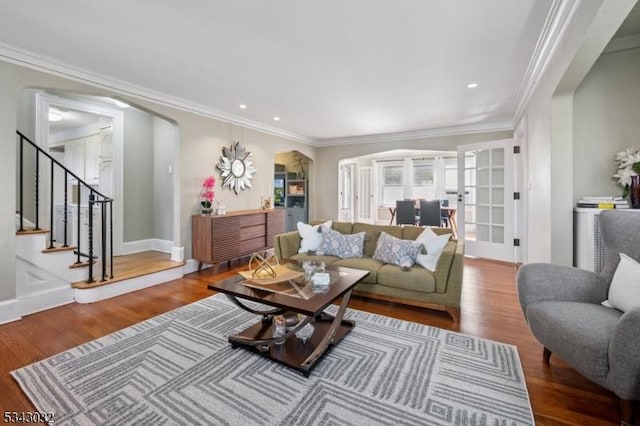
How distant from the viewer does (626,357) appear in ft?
4.16

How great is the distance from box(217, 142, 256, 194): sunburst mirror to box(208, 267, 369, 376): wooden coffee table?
9.54ft

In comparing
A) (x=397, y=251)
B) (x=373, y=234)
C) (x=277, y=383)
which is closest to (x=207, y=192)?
(x=373, y=234)

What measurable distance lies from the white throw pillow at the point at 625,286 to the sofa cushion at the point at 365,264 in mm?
1683

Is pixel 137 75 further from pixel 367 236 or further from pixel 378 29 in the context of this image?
pixel 367 236

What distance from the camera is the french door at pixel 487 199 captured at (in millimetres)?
4879

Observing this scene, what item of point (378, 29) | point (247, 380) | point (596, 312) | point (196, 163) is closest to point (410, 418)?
point (247, 380)

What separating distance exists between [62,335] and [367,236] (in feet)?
9.86

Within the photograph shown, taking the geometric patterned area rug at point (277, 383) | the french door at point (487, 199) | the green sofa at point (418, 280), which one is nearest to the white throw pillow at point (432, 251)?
the green sofa at point (418, 280)

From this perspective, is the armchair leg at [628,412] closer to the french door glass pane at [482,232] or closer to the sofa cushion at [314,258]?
the sofa cushion at [314,258]

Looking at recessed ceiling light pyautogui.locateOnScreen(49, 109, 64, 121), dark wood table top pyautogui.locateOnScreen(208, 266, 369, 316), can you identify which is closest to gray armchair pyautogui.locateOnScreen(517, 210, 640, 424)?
dark wood table top pyautogui.locateOnScreen(208, 266, 369, 316)

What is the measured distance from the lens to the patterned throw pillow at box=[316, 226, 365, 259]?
3385 mm

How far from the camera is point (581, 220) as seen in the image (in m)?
2.42

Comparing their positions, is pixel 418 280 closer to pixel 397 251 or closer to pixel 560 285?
pixel 397 251

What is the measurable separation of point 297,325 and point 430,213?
4.68 meters
